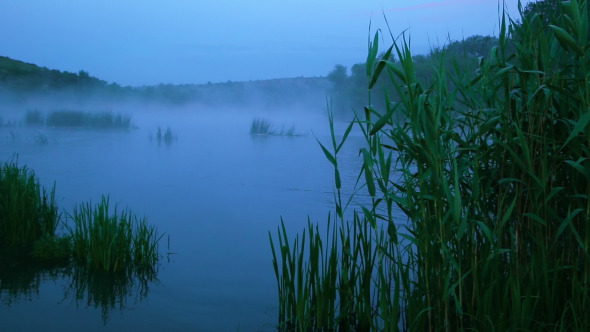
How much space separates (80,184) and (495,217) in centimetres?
635

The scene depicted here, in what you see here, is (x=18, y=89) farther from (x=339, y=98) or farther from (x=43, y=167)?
(x=43, y=167)

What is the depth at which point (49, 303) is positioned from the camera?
11.6 ft

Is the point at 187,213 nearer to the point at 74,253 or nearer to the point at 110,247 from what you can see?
the point at 74,253

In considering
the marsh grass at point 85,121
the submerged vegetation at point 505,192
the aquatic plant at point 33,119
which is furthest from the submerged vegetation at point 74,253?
the aquatic plant at point 33,119

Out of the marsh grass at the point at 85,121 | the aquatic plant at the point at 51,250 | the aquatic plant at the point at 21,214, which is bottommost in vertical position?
the aquatic plant at the point at 51,250

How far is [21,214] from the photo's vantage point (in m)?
4.39

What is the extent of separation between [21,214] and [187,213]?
7.08ft

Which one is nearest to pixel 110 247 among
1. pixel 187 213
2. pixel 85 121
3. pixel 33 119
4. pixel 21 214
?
pixel 21 214

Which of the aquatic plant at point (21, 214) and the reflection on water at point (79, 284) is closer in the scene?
the reflection on water at point (79, 284)

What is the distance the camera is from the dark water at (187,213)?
3.46 meters

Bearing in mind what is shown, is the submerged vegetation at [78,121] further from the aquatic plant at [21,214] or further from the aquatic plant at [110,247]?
the aquatic plant at [110,247]

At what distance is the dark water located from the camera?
3463mm

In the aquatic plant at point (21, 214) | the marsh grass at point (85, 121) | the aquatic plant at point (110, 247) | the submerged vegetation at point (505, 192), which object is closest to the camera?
the submerged vegetation at point (505, 192)

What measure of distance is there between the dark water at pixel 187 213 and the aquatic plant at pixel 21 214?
57 cm
